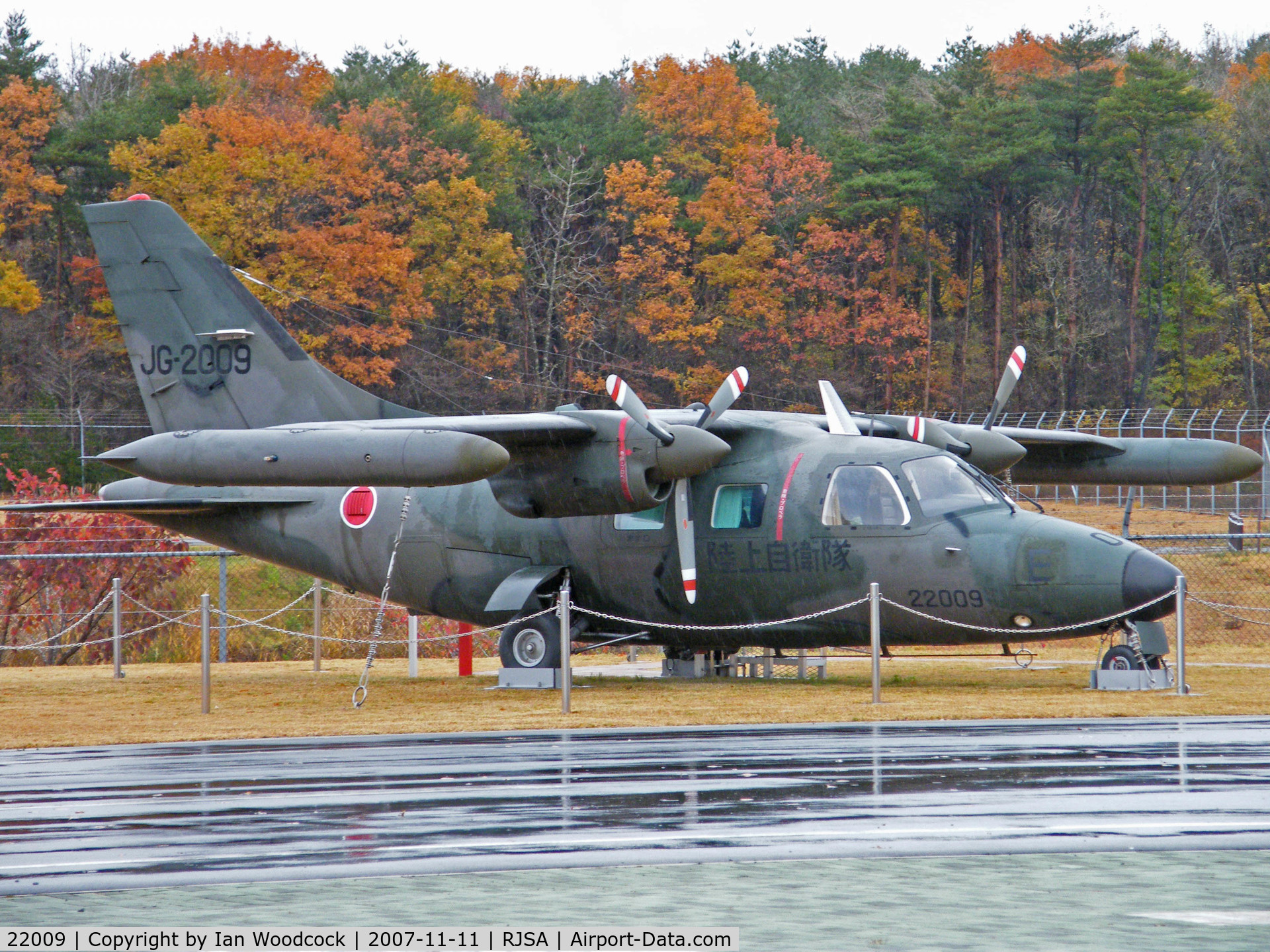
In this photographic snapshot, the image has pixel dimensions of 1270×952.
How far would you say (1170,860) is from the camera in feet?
23.9

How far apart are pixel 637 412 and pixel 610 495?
1063mm

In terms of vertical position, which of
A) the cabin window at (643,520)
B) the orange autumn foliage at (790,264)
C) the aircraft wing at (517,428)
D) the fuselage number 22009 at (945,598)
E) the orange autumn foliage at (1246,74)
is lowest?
the fuselage number 22009 at (945,598)

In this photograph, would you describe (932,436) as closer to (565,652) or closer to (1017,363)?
(1017,363)

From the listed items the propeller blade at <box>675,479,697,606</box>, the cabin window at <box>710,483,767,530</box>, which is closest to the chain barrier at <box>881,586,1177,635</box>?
the cabin window at <box>710,483,767,530</box>

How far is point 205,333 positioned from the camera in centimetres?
2311

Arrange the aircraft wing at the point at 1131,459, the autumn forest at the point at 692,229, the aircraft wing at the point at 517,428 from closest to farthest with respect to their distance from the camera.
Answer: the aircraft wing at the point at 517,428 < the aircraft wing at the point at 1131,459 < the autumn forest at the point at 692,229

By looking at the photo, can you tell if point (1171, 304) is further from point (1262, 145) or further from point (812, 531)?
point (812, 531)

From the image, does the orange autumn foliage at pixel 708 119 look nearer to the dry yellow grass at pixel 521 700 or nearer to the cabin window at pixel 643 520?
the dry yellow grass at pixel 521 700

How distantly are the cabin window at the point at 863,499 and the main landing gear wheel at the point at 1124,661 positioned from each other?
289 centimetres

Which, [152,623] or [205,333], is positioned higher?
[205,333]

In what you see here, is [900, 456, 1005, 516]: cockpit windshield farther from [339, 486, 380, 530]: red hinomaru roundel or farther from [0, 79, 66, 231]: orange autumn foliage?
[0, 79, 66, 231]: orange autumn foliage

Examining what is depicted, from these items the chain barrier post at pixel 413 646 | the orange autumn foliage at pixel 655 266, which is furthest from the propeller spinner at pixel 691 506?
the orange autumn foliage at pixel 655 266

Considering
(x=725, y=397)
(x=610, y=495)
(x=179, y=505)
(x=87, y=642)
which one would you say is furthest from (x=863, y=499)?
(x=87, y=642)

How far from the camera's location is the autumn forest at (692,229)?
67000 mm
